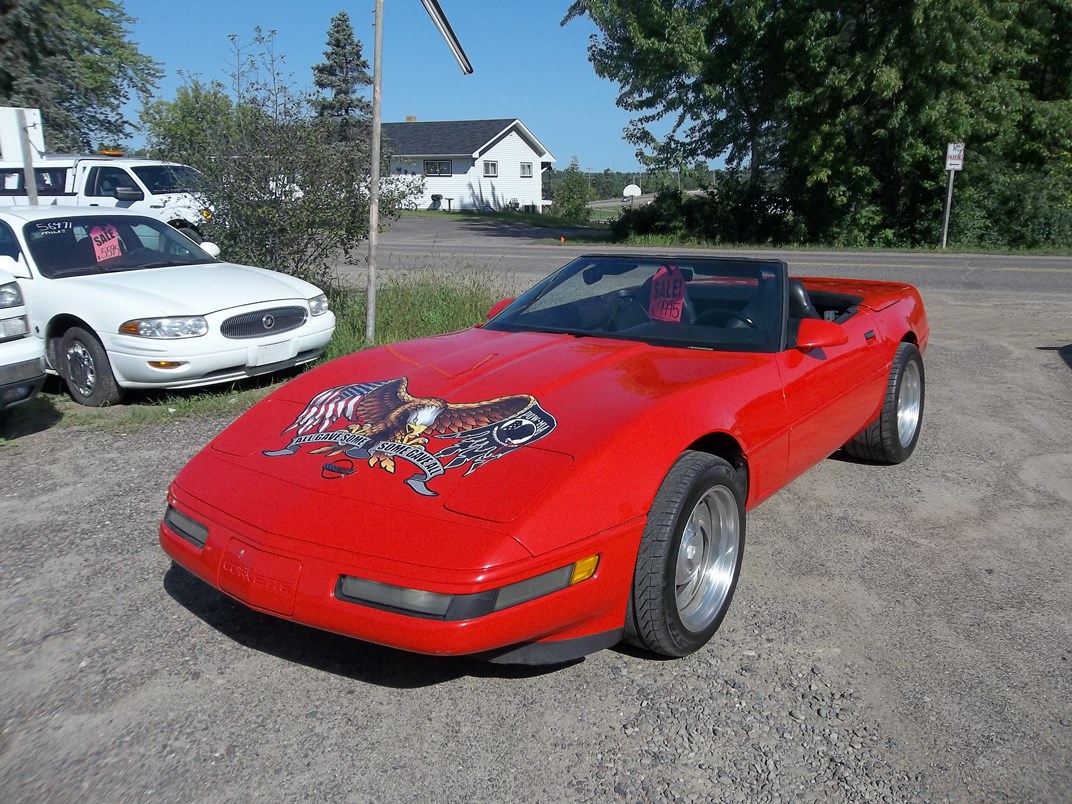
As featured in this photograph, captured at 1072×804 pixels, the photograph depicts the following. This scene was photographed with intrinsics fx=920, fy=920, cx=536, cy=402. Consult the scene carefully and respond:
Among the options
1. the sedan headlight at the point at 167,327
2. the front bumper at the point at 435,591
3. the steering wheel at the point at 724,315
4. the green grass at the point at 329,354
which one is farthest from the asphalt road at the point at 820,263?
the front bumper at the point at 435,591

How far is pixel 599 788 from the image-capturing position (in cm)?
262

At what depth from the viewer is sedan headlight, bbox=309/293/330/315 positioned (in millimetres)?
7707

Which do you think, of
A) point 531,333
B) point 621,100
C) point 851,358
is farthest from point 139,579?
point 621,100

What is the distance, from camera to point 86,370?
6984 millimetres

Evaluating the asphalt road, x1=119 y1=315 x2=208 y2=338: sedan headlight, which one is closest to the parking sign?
the asphalt road

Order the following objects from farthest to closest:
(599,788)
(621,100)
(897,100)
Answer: (621,100) < (897,100) < (599,788)

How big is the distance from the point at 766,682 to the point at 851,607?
0.76 meters

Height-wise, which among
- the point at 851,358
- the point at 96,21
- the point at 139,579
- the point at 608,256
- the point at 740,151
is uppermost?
the point at 96,21

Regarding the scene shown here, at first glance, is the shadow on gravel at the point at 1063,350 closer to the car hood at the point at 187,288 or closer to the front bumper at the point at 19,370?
the car hood at the point at 187,288

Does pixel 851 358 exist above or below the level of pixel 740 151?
below

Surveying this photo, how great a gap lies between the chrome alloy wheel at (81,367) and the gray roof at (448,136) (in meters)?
47.5

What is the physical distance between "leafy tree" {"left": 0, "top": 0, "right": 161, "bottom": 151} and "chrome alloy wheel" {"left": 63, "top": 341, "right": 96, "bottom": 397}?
2139cm

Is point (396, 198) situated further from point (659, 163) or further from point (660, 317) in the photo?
point (659, 163)

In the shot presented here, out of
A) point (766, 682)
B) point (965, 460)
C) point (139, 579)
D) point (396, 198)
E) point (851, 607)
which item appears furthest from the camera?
point (396, 198)
